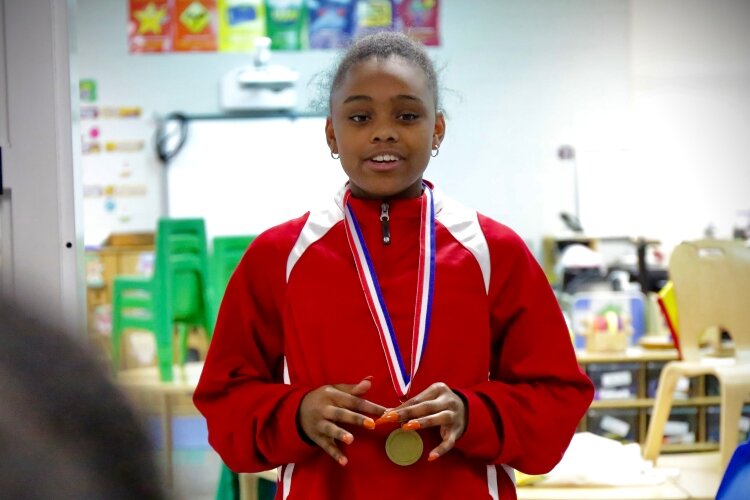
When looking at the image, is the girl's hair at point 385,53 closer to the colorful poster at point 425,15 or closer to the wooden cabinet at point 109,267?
the wooden cabinet at point 109,267

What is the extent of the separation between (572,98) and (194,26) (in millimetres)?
3173

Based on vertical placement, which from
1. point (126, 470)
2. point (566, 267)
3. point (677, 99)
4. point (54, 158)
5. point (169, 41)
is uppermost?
point (169, 41)

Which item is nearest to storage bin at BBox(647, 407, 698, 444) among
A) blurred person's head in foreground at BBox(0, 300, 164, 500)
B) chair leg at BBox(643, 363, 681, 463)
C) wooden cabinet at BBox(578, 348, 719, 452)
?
wooden cabinet at BBox(578, 348, 719, 452)

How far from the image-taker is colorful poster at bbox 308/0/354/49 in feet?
26.2

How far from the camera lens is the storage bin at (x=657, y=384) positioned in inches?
175

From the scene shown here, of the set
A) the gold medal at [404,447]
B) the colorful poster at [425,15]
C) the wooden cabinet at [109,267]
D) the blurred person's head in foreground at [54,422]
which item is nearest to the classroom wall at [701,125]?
the colorful poster at [425,15]

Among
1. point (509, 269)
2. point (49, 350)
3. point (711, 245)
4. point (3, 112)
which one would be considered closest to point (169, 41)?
point (711, 245)

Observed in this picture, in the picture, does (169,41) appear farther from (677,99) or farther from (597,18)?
(677,99)

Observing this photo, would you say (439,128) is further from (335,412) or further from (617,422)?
(617,422)

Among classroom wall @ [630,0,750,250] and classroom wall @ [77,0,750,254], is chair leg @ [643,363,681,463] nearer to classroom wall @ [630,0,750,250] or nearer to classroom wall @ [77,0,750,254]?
classroom wall @ [77,0,750,254]

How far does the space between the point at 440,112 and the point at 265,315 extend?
1.39ft

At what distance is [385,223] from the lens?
1.41 metres

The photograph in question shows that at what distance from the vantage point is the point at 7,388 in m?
0.27

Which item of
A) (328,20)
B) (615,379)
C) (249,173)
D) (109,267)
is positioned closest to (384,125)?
(615,379)
